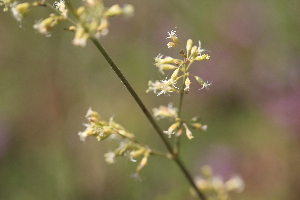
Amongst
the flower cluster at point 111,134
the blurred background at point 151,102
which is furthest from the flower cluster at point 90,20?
the blurred background at point 151,102

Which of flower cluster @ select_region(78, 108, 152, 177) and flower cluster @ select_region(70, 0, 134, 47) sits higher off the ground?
flower cluster @ select_region(70, 0, 134, 47)

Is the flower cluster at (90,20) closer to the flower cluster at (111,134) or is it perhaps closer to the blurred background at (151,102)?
the flower cluster at (111,134)

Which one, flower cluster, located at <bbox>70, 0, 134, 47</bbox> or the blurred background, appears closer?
flower cluster, located at <bbox>70, 0, 134, 47</bbox>

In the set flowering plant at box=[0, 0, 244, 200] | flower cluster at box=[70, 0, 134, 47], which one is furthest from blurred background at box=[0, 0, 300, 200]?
flower cluster at box=[70, 0, 134, 47]

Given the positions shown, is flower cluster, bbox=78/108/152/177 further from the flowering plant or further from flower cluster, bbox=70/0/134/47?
flower cluster, bbox=70/0/134/47

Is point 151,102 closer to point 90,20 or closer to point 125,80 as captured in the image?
point 125,80

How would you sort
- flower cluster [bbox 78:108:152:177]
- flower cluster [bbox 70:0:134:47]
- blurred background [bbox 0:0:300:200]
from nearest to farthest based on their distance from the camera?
flower cluster [bbox 70:0:134:47] < flower cluster [bbox 78:108:152:177] < blurred background [bbox 0:0:300:200]

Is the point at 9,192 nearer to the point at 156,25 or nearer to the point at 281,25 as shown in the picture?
the point at 156,25

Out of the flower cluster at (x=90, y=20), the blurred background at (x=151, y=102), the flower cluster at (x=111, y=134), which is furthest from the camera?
the blurred background at (x=151, y=102)
